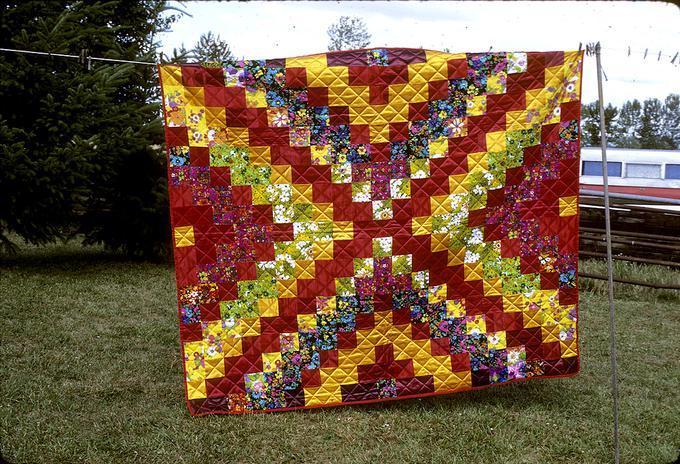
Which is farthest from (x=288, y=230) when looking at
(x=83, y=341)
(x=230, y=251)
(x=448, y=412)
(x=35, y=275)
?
(x=35, y=275)

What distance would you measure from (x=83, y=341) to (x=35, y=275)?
2.02 meters

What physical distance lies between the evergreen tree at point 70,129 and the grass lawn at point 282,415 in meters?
1.37

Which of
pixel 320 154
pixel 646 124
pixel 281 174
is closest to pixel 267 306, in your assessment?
pixel 281 174

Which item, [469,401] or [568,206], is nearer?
[568,206]

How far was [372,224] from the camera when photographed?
301 cm

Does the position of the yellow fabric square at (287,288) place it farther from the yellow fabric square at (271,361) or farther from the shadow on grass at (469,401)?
the shadow on grass at (469,401)

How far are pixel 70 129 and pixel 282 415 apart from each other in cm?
375

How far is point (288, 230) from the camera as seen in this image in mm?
2979

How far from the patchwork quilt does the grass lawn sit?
0.53ft

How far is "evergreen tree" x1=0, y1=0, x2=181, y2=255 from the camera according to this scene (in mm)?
5348

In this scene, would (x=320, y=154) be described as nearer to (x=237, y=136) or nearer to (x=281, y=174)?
(x=281, y=174)

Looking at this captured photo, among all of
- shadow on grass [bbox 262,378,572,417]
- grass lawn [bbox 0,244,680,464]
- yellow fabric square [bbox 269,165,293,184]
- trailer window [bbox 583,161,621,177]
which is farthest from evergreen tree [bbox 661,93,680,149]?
yellow fabric square [bbox 269,165,293,184]

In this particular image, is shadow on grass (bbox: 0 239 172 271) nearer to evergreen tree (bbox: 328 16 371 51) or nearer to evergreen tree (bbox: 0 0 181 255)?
evergreen tree (bbox: 0 0 181 255)

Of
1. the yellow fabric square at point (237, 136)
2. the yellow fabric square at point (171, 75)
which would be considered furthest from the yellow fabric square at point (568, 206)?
the yellow fabric square at point (171, 75)
